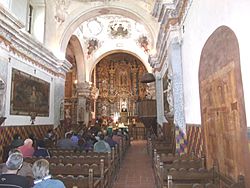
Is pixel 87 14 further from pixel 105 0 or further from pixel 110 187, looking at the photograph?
pixel 110 187

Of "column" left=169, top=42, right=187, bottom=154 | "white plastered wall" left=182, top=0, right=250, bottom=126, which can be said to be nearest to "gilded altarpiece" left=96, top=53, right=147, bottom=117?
"column" left=169, top=42, right=187, bottom=154

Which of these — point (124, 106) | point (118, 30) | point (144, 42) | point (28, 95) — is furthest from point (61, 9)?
point (124, 106)

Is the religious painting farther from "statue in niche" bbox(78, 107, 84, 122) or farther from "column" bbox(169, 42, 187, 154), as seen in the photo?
"statue in niche" bbox(78, 107, 84, 122)

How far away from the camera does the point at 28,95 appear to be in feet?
26.2

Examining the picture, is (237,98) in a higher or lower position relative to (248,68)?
lower

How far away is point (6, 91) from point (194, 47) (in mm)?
5223

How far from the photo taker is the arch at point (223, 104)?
2.71m

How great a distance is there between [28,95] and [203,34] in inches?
246

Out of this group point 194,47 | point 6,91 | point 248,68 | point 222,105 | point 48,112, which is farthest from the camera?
point 48,112

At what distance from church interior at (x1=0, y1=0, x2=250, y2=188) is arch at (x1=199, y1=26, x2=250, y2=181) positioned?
1 centimetres

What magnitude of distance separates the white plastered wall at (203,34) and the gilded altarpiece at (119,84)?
15.8 meters

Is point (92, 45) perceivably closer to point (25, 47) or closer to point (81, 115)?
point (81, 115)

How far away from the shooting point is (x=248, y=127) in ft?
8.22

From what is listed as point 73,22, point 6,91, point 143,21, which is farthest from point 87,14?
point 6,91
